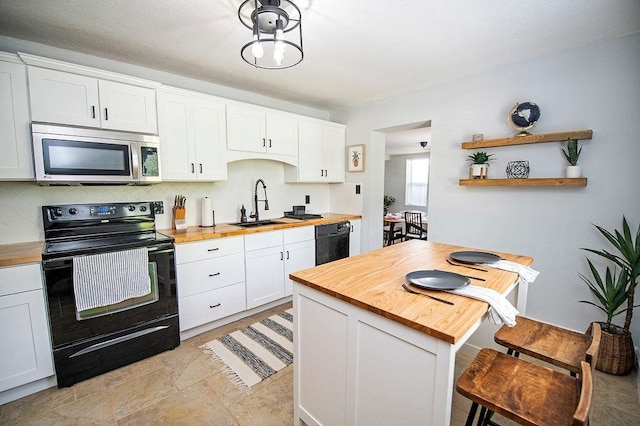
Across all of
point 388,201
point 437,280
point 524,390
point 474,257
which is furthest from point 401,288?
point 388,201

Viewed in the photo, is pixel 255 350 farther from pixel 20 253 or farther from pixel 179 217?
pixel 20 253

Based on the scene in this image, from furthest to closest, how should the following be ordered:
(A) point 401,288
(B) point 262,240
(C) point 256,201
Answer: (C) point 256,201 < (B) point 262,240 < (A) point 401,288

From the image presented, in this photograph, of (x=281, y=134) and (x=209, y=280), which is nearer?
(x=209, y=280)

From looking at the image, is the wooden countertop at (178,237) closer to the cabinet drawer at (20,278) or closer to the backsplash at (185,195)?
the cabinet drawer at (20,278)

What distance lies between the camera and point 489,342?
2096mm

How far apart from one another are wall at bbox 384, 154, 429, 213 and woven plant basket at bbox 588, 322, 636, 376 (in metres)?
6.16

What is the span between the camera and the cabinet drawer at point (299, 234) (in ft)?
10.4

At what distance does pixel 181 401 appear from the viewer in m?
1.81

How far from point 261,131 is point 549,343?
119 inches

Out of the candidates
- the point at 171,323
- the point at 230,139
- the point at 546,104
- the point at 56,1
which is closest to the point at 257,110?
the point at 230,139

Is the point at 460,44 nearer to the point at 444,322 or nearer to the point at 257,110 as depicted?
the point at 257,110

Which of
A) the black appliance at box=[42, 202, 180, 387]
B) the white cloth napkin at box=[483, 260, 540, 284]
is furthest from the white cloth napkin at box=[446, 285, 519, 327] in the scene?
the black appliance at box=[42, 202, 180, 387]

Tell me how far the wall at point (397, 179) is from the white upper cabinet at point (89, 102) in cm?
681

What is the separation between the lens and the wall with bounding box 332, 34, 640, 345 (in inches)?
87.4
